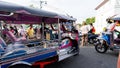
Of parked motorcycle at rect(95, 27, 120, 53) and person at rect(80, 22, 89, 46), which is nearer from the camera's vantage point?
parked motorcycle at rect(95, 27, 120, 53)

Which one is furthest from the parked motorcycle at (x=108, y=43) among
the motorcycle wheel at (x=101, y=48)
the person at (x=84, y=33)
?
the person at (x=84, y=33)

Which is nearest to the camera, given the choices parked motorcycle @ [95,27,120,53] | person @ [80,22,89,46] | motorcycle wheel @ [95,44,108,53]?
parked motorcycle @ [95,27,120,53]

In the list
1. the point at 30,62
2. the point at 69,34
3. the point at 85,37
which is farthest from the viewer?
the point at 85,37

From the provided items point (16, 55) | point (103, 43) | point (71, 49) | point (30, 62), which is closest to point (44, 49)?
point (30, 62)

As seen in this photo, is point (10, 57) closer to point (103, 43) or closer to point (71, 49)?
point (71, 49)

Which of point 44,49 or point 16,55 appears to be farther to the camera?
point 44,49

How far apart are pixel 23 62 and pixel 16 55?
0.24 metres

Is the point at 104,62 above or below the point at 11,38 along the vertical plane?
below

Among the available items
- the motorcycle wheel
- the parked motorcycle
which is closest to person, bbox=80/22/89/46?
the motorcycle wheel

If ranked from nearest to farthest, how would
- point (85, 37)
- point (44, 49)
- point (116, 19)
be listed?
point (44, 49), point (116, 19), point (85, 37)

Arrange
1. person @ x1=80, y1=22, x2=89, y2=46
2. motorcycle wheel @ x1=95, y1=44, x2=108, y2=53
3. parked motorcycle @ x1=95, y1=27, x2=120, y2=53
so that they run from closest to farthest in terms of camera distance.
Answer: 1. parked motorcycle @ x1=95, y1=27, x2=120, y2=53
2. motorcycle wheel @ x1=95, y1=44, x2=108, y2=53
3. person @ x1=80, y1=22, x2=89, y2=46

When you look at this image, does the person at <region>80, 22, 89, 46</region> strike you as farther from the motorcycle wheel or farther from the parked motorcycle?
the parked motorcycle

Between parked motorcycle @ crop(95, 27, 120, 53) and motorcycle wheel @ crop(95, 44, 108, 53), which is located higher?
parked motorcycle @ crop(95, 27, 120, 53)

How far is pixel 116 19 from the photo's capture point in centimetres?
991
